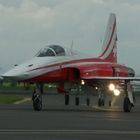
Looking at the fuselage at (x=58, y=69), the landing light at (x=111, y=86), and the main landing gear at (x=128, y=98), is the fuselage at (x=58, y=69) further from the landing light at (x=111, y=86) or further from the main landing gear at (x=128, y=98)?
the main landing gear at (x=128, y=98)

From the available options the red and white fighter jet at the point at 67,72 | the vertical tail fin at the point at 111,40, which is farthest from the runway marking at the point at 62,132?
the vertical tail fin at the point at 111,40

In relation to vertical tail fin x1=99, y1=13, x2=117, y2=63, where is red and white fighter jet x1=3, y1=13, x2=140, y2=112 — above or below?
below

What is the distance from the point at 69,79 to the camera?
30.3m

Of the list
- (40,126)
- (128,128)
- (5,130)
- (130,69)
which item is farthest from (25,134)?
(130,69)

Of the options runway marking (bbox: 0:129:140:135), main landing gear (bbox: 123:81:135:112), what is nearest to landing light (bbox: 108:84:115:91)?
main landing gear (bbox: 123:81:135:112)

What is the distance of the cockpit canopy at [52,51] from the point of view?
3019 cm

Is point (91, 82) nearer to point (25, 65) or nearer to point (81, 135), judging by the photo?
point (25, 65)

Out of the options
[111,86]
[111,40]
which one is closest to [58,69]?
[111,86]

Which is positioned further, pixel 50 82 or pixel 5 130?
pixel 50 82

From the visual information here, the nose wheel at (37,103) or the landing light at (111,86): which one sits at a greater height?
the landing light at (111,86)

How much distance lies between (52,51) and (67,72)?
1275 millimetres

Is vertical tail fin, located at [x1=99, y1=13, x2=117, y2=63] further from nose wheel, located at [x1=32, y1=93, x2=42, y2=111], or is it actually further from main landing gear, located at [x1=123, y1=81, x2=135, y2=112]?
nose wheel, located at [x1=32, y1=93, x2=42, y2=111]

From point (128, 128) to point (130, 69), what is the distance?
1949cm

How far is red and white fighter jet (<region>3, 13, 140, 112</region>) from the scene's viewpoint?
28.2 m
